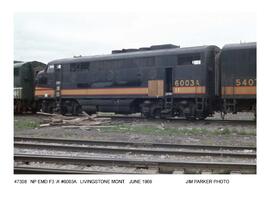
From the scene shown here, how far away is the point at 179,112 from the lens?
13.9m

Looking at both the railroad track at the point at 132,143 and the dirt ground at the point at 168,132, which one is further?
the dirt ground at the point at 168,132

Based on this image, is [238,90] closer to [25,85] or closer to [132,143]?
[132,143]

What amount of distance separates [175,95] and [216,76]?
71.8 inches

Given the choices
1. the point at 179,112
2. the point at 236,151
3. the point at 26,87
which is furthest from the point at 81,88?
the point at 236,151

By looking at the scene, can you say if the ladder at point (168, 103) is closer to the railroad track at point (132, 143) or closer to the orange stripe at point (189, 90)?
the orange stripe at point (189, 90)

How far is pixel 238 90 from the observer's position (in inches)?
485

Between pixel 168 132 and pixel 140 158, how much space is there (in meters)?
3.65

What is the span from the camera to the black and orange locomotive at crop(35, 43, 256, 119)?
1242cm

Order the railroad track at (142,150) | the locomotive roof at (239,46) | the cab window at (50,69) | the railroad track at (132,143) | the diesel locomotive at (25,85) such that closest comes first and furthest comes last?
the railroad track at (142,150)
the railroad track at (132,143)
the locomotive roof at (239,46)
the cab window at (50,69)
the diesel locomotive at (25,85)

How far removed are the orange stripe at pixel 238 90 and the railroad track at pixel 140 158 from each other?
4650 millimetres

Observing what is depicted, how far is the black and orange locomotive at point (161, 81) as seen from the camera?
12422 millimetres

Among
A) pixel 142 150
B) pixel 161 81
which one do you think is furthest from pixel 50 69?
pixel 142 150

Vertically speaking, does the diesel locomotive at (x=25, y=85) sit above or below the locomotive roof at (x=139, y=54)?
below

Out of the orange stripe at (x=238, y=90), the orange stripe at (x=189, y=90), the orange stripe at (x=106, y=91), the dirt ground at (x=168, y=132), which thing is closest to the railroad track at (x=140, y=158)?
the dirt ground at (x=168, y=132)
